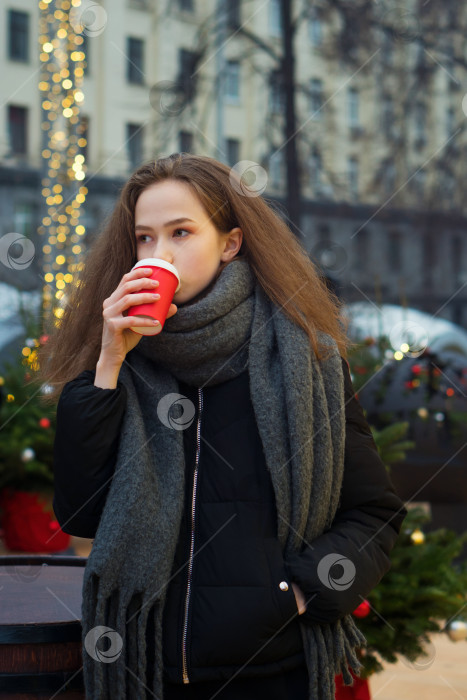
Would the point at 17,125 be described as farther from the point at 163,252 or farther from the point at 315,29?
Answer: the point at 163,252

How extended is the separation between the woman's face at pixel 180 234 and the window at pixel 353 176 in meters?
12.3

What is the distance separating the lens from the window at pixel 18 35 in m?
26.2

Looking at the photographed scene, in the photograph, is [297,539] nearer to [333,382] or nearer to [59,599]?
[333,382]

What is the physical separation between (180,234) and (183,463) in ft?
1.58

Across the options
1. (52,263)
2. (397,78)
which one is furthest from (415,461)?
(397,78)

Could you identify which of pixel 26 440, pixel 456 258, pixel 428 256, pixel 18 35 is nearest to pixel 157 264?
pixel 26 440

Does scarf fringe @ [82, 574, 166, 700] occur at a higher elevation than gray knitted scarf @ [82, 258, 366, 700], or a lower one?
lower

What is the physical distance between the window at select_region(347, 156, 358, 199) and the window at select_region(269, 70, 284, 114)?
1976 millimetres

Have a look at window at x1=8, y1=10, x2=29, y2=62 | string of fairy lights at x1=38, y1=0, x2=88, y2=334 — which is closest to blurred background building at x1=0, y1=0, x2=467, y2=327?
string of fairy lights at x1=38, y1=0, x2=88, y2=334

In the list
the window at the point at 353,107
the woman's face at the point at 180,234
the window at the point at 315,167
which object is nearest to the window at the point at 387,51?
the window at the point at 353,107

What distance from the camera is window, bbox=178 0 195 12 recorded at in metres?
14.1

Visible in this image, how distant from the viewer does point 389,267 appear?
80.5 feet

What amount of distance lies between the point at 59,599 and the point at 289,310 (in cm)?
88

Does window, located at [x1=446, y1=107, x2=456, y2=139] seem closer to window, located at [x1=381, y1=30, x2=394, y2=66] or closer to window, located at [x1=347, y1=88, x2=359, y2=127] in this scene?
window, located at [x1=347, y1=88, x2=359, y2=127]
